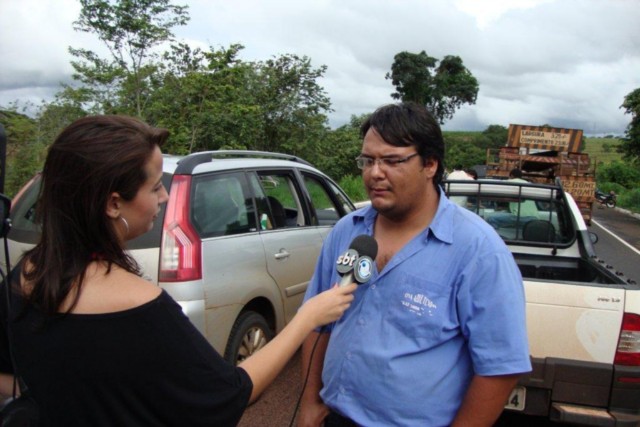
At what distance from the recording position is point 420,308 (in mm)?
1736

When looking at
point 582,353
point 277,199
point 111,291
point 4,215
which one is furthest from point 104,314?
point 277,199

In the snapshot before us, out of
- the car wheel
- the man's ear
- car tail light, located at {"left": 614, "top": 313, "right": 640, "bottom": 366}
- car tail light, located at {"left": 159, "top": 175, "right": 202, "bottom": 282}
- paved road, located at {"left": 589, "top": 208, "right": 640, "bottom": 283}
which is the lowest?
paved road, located at {"left": 589, "top": 208, "right": 640, "bottom": 283}

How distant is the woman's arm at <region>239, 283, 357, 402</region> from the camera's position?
1.46 m

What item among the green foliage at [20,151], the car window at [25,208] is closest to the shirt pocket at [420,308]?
the car window at [25,208]

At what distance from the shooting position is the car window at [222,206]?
3771 mm

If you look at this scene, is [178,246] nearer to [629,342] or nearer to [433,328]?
[433,328]

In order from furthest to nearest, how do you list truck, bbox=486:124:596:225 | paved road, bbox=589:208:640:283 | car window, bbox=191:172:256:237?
truck, bbox=486:124:596:225
paved road, bbox=589:208:640:283
car window, bbox=191:172:256:237

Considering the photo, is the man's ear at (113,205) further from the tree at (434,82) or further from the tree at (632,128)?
the tree at (434,82)

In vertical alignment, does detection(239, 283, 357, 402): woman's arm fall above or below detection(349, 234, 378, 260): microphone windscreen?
below

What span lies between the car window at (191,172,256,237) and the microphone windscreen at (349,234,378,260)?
2.05 meters

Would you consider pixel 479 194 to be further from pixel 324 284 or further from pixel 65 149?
pixel 65 149

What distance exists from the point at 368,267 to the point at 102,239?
0.83 metres

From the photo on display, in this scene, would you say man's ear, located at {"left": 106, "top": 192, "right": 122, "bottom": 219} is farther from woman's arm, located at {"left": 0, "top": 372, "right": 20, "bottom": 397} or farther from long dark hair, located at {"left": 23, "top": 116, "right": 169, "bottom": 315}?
woman's arm, located at {"left": 0, "top": 372, "right": 20, "bottom": 397}

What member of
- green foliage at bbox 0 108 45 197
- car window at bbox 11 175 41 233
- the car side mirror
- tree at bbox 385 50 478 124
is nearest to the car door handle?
car window at bbox 11 175 41 233
